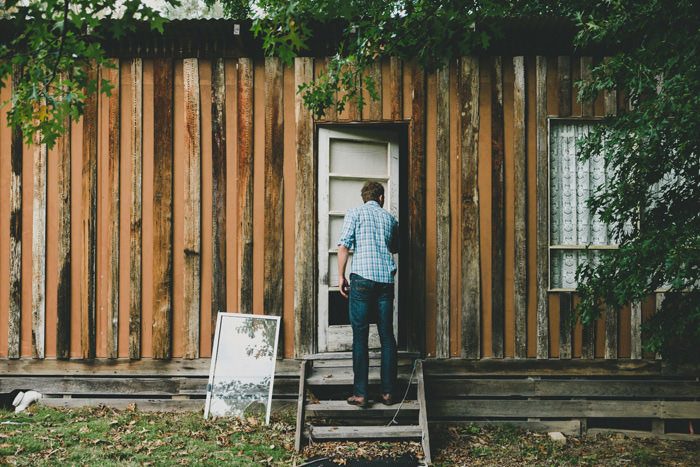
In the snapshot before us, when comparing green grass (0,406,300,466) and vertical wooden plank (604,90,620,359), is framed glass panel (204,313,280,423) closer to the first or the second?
green grass (0,406,300,466)

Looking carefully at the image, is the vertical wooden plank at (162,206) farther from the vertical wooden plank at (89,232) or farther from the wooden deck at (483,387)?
the vertical wooden plank at (89,232)

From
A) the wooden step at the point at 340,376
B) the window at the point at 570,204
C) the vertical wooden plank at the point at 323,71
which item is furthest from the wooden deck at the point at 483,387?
the vertical wooden plank at the point at 323,71

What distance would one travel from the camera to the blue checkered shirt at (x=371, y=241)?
17.8 feet

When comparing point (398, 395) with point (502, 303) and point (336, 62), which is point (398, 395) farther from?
point (336, 62)

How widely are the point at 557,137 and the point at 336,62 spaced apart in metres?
2.65

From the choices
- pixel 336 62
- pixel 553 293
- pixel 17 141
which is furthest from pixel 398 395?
pixel 17 141

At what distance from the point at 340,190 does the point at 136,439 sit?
326 centimetres

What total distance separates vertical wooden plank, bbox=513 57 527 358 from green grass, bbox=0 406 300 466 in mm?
2661

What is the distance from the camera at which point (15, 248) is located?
638cm

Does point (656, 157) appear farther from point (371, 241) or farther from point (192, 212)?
point (192, 212)

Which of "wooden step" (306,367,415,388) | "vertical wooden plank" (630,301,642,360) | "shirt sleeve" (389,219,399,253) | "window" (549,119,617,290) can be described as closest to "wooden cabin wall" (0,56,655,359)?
"vertical wooden plank" (630,301,642,360)

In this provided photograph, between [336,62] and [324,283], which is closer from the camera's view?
[336,62]

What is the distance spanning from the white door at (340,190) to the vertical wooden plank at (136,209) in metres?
1.97

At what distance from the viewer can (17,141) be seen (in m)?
6.42
